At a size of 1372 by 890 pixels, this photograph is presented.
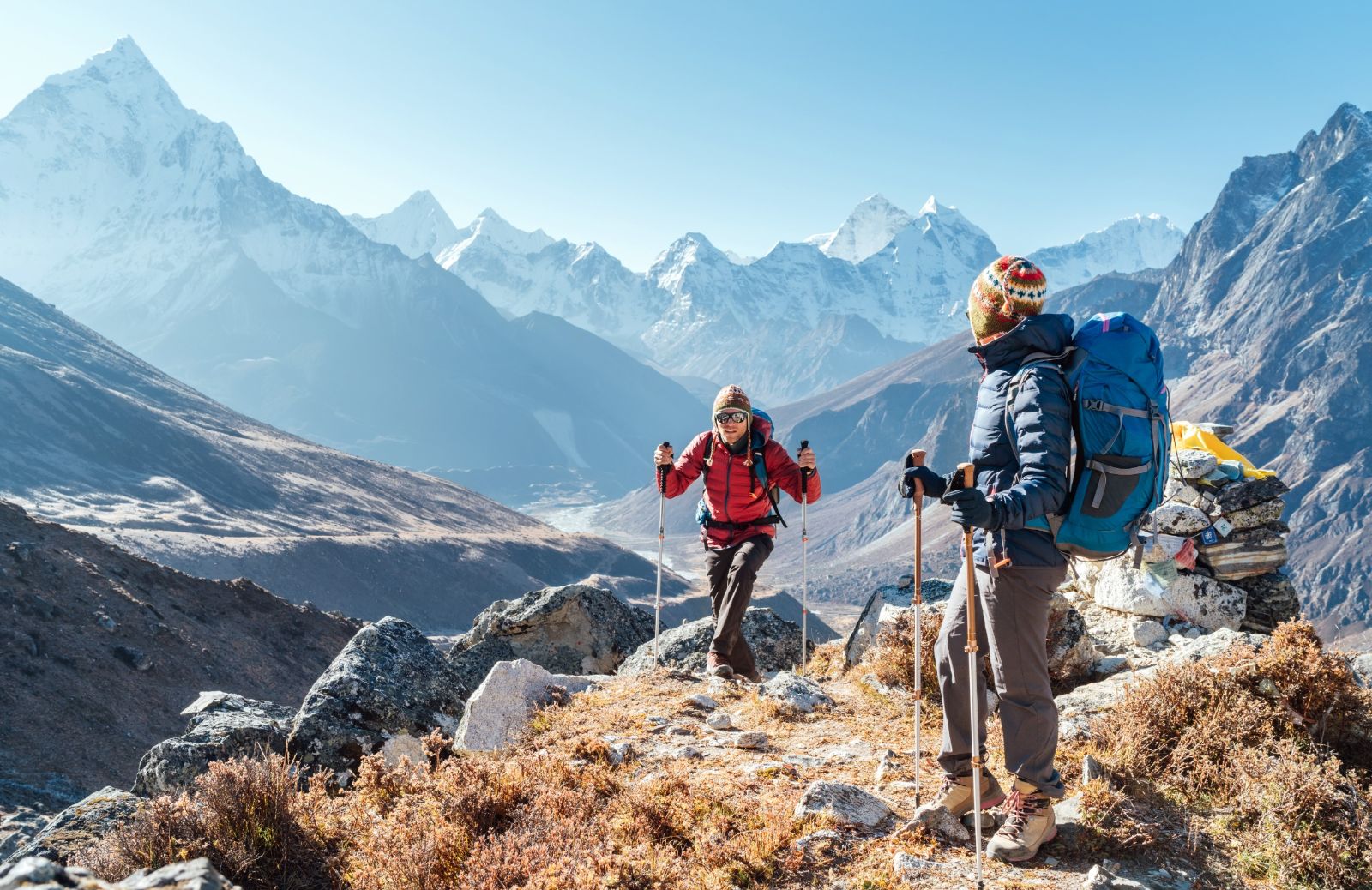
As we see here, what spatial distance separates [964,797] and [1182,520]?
776 cm

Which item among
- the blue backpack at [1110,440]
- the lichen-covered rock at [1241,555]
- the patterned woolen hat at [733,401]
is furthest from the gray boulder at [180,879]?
the lichen-covered rock at [1241,555]

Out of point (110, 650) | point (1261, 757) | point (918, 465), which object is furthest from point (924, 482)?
point (110, 650)

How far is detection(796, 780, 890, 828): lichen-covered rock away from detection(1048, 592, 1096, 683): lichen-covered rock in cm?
399

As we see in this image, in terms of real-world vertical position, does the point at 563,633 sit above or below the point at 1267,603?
below

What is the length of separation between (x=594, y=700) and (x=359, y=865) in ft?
11.4

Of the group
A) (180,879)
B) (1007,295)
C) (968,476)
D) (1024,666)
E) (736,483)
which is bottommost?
(180,879)

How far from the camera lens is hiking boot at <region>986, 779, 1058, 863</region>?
441 centimetres

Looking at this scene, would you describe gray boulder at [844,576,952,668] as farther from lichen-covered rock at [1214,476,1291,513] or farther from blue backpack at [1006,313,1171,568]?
blue backpack at [1006,313,1171,568]

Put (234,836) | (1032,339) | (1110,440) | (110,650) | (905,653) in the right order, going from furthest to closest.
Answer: (110,650), (905,653), (1032,339), (234,836), (1110,440)

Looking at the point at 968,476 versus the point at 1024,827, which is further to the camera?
the point at 968,476

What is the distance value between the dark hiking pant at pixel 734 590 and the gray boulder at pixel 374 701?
109 inches

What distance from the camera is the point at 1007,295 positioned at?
15.9 feet

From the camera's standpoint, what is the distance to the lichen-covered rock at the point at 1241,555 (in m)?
10.6

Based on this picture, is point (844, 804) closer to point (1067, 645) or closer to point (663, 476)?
point (1067, 645)
